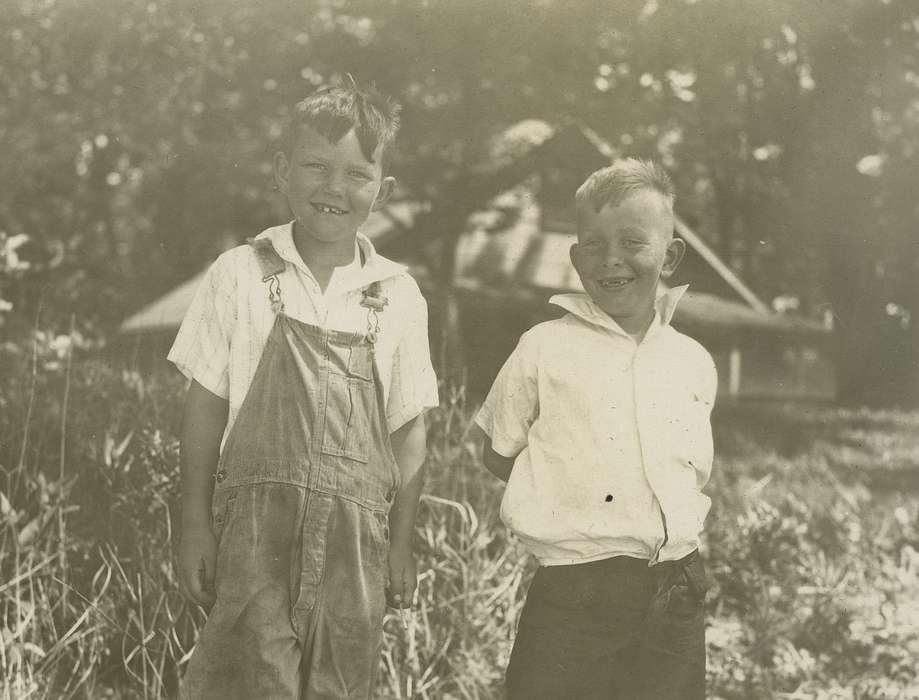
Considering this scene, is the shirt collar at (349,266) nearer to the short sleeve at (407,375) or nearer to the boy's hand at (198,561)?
the short sleeve at (407,375)

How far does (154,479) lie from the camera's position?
3.58 m

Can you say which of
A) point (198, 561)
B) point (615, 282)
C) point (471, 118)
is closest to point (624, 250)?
point (615, 282)

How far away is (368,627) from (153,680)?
1199 mm

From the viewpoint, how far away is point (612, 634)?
2.69m

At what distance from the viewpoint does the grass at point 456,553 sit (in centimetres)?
343

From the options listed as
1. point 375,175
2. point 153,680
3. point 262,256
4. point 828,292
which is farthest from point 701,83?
point 153,680

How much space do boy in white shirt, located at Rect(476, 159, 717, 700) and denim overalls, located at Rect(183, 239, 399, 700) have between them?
0.45 metres

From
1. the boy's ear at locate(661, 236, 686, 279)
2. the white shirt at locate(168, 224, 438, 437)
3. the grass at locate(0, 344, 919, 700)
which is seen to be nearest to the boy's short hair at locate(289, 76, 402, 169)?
the white shirt at locate(168, 224, 438, 437)

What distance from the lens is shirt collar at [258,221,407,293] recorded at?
2.69 metres

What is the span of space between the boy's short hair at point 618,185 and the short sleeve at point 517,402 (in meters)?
0.43

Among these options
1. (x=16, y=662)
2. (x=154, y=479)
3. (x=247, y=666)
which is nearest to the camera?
(x=247, y=666)

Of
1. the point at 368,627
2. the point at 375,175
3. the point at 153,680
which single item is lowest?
the point at 153,680

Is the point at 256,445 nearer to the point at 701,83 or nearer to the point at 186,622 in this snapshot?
the point at 186,622

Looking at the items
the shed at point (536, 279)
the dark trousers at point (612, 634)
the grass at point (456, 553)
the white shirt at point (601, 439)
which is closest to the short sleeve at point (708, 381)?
the white shirt at point (601, 439)
